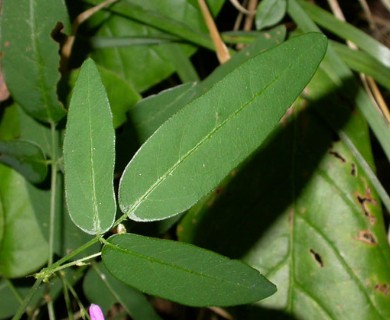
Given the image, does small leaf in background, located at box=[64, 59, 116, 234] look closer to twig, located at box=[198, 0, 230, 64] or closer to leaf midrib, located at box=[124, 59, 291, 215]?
leaf midrib, located at box=[124, 59, 291, 215]

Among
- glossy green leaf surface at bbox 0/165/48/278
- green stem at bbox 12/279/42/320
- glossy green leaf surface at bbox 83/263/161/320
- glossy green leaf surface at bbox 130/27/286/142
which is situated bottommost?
glossy green leaf surface at bbox 83/263/161/320

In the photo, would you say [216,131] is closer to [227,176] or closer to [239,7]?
[227,176]

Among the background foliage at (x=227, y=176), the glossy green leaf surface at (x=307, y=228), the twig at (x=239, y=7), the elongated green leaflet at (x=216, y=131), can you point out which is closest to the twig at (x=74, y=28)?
the background foliage at (x=227, y=176)

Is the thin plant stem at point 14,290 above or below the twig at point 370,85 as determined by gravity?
below

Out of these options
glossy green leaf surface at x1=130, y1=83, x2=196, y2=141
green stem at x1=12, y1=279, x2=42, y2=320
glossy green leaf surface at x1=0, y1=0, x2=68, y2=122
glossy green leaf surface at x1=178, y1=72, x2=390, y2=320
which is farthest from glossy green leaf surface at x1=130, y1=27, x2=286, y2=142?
green stem at x1=12, y1=279, x2=42, y2=320

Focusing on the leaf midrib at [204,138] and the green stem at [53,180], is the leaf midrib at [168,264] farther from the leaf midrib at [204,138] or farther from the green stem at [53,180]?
the green stem at [53,180]

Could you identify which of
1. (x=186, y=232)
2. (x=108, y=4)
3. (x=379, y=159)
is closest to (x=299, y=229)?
(x=186, y=232)
